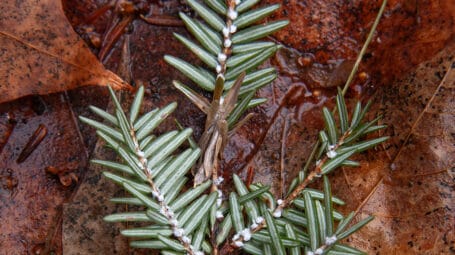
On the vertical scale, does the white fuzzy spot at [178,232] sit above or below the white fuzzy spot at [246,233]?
above

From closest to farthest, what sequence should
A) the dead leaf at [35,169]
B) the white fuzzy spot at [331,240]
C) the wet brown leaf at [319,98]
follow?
the white fuzzy spot at [331,240] → the wet brown leaf at [319,98] → the dead leaf at [35,169]

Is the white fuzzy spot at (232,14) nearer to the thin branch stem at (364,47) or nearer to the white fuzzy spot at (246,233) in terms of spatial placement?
the thin branch stem at (364,47)

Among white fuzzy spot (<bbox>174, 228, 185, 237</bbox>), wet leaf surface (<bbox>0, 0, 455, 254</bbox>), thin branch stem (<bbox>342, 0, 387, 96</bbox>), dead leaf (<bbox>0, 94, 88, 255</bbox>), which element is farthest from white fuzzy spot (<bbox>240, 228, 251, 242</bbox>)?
dead leaf (<bbox>0, 94, 88, 255</bbox>)

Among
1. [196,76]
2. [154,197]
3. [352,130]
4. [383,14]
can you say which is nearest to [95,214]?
[154,197]

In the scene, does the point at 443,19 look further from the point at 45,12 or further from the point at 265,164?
the point at 45,12

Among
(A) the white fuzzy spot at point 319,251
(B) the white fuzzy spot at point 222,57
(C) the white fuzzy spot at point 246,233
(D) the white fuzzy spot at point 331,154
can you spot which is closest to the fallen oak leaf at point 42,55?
(B) the white fuzzy spot at point 222,57

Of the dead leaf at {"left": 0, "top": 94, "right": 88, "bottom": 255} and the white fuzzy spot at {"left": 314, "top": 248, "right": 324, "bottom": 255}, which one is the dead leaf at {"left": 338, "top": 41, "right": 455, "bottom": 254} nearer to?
the white fuzzy spot at {"left": 314, "top": 248, "right": 324, "bottom": 255}
